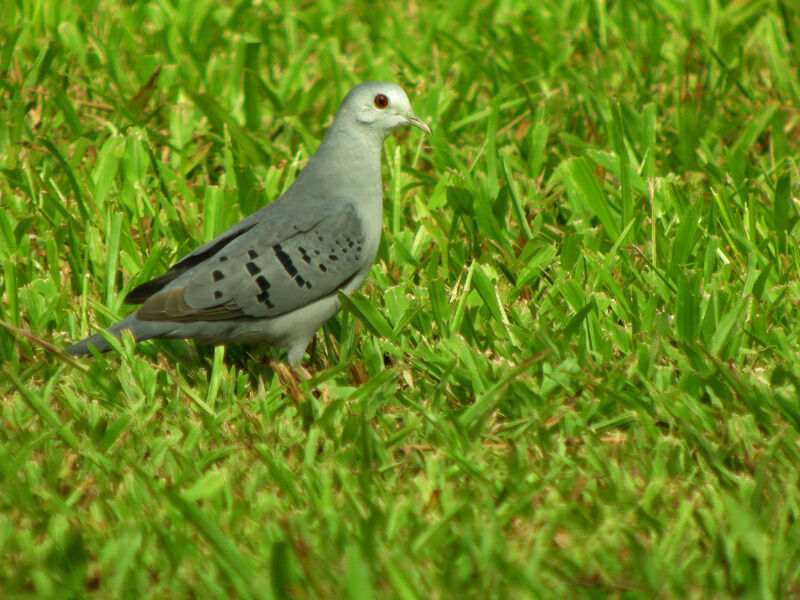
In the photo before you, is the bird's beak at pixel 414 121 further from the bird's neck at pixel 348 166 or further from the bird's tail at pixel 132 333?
the bird's tail at pixel 132 333

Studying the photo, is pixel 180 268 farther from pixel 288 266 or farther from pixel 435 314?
pixel 435 314

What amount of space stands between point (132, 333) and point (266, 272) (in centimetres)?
50

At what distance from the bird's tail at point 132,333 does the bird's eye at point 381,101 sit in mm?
1291

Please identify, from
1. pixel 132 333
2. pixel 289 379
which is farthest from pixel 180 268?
pixel 289 379

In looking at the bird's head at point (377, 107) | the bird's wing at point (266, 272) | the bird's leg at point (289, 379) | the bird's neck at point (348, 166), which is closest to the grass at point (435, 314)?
the bird's leg at point (289, 379)

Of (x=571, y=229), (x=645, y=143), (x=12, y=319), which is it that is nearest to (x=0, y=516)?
(x=12, y=319)

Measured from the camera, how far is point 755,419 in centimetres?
322

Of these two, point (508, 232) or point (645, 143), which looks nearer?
point (508, 232)

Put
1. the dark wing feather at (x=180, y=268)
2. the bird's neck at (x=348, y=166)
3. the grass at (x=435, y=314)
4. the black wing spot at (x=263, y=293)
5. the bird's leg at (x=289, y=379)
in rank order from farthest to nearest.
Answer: the bird's neck at (x=348, y=166), the dark wing feather at (x=180, y=268), the black wing spot at (x=263, y=293), the bird's leg at (x=289, y=379), the grass at (x=435, y=314)

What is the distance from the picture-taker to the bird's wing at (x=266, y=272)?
11.8 ft

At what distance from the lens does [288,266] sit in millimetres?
3742

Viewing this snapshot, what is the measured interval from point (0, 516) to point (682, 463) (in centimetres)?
191

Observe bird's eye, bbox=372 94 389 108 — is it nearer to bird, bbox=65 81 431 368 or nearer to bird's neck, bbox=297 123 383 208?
bird, bbox=65 81 431 368

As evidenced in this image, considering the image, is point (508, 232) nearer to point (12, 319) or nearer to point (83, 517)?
point (12, 319)
